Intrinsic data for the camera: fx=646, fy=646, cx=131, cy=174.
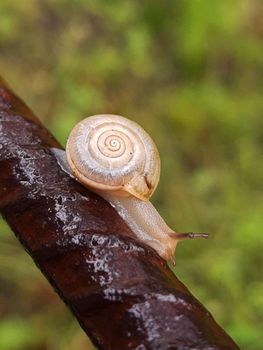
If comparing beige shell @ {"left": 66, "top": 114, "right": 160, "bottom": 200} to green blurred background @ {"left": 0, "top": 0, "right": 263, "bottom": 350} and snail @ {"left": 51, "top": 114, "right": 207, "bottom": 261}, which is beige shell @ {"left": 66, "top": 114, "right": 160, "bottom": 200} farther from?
green blurred background @ {"left": 0, "top": 0, "right": 263, "bottom": 350}

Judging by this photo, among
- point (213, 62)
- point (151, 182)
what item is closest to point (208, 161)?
point (213, 62)

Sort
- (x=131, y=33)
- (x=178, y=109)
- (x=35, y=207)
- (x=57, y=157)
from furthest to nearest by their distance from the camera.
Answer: (x=131, y=33), (x=178, y=109), (x=57, y=157), (x=35, y=207)

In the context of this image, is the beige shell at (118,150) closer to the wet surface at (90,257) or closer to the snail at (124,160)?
the snail at (124,160)

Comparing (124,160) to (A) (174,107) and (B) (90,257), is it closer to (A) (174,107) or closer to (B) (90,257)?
(B) (90,257)

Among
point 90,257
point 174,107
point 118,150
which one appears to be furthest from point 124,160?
point 174,107

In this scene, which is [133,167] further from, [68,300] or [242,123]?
[242,123]

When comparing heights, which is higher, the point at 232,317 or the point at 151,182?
the point at 151,182

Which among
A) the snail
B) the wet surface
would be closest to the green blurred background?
the snail
